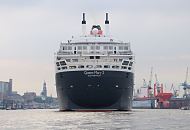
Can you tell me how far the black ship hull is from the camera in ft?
328

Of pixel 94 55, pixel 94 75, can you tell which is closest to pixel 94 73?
pixel 94 75

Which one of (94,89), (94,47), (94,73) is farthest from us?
(94,47)

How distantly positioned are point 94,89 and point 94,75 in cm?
278

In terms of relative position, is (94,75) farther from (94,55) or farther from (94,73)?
(94,55)

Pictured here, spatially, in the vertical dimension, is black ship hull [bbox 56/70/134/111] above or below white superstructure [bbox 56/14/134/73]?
below

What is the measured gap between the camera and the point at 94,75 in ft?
331

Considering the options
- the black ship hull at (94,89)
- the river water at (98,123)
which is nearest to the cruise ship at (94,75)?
the black ship hull at (94,89)

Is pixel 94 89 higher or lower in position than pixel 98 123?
higher

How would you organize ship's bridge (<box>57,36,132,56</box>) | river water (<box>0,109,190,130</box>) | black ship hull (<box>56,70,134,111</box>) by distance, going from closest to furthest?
river water (<box>0,109,190,130</box>) < black ship hull (<box>56,70,134,111</box>) < ship's bridge (<box>57,36,132,56</box>)

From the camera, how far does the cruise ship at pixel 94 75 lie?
100312 millimetres

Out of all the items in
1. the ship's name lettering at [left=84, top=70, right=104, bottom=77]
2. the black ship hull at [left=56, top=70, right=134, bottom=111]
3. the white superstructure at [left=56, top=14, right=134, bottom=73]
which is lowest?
the black ship hull at [left=56, top=70, right=134, bottom=111]

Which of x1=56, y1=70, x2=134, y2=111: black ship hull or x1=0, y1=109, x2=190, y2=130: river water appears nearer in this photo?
x1=0, y1=109, x2=190, y2=130: river water

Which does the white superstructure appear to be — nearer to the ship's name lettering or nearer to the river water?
the ship's name lettering

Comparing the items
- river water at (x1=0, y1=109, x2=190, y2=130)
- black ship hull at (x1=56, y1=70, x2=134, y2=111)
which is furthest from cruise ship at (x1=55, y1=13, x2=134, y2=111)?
river water at (x1=0, y1=109, x2=190, y2=130)
